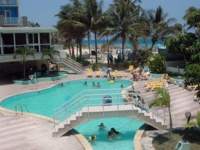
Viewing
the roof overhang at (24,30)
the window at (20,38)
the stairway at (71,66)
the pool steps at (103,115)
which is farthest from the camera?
the stairway at (71,66)

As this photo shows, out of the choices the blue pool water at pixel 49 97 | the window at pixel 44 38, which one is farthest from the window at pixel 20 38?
the blue pool water at pixel 49 97

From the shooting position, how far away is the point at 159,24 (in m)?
35.1

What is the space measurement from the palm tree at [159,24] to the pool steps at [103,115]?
81.2 feet

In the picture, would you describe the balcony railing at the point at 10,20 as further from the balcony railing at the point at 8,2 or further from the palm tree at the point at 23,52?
the palm tree at the point at 23,52

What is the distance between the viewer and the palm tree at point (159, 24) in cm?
3520

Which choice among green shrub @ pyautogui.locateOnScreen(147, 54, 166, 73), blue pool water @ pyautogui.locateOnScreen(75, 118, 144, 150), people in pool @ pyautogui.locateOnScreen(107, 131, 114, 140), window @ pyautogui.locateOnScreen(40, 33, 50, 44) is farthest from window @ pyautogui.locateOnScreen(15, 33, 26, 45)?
people in pool @ pyautogui.locateOnScreen(107, 131, 114, 140)

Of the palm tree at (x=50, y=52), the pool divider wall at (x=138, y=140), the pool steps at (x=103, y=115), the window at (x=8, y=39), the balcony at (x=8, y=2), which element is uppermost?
the balcony at (x=8, y=2)

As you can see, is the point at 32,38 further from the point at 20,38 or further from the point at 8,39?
the point at 8,39

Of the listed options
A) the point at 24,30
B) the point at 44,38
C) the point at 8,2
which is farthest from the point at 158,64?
the point at 8,2

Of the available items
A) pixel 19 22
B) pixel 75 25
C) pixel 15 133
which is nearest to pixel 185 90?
pixel 15 133

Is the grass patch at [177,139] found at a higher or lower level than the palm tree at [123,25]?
lower

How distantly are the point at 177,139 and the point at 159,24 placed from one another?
86.5ft

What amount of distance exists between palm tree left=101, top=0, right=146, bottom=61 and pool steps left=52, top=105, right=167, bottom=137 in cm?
1849

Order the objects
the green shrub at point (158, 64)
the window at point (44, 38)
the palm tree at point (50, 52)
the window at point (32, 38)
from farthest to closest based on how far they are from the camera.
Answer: the window at point (44, 38) < the green shrub at point (158, 64) < the window at point (32, 38) < the palm tree at point (50, 52)
